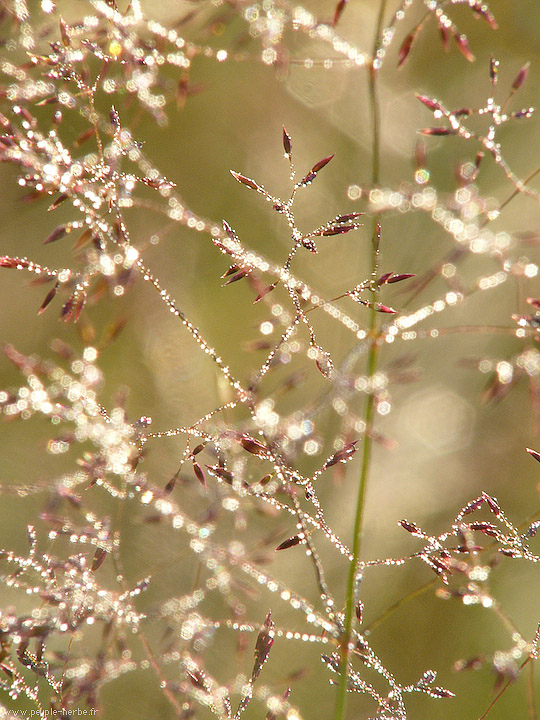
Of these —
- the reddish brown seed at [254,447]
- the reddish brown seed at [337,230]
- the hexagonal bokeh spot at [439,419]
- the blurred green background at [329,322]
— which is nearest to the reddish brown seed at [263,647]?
Result: the reddish brown seed at [254,447]

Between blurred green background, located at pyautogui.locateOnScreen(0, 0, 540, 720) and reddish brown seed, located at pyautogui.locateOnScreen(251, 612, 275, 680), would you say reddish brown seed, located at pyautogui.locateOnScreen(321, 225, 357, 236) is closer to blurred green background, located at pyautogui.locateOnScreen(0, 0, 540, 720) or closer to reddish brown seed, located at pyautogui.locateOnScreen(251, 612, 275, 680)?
reddish brown seed, located at pyautogui.locateOnScreen(251, 612, 275, 680)

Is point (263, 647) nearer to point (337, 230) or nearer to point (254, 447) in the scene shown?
point (254, 447)

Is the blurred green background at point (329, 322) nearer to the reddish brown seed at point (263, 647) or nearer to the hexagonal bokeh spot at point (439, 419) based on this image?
the hexagonal bokeh spot at point (439, 419)

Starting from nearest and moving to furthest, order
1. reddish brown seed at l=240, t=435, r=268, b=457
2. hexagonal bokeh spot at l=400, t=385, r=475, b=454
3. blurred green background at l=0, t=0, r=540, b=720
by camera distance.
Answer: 1. reddish brown seed at l=240, t=435, r=268, b=457
2. blurred green background at l=0, t=0, r=540, b=720
3. hexagonal bokeh spot at l=400, t=385, r=475, b=454

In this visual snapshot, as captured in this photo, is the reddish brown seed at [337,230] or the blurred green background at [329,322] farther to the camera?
the blurred green background at [329,322]

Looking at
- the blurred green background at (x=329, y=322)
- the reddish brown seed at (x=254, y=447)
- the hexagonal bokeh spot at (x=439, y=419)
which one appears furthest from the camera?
the hexagonal bokeh spot at (x=439, y=419)

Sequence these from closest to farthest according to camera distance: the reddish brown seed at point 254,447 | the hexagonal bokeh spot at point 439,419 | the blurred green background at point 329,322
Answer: the reddish brown seed at point 254,447
the blurred green background at point 329,322
the hexagonal bokeh spot at point 439,419

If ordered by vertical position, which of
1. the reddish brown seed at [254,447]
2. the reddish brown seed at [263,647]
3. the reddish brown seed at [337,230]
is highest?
the reddish brown seed at [337,230]

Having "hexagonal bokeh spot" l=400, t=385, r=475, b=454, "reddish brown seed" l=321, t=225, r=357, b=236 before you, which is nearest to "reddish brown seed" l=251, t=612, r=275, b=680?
"reddish brown seed" l=321, t=225, r=357, b=236
